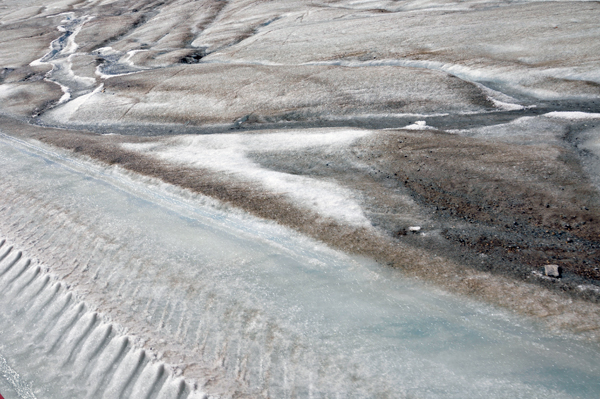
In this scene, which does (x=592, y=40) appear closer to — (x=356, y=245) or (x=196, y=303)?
(x=356, y=245)

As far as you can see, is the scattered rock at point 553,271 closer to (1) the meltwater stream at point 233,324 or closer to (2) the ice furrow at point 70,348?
(1) the meltwater stream at point 233,324

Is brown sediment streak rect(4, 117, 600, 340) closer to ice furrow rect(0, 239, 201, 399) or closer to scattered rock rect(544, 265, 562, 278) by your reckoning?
scattered rock rect(544, 265, 562, 278)

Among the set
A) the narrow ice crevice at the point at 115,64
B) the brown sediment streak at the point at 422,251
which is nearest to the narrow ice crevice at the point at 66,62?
the narrow ice crevice at the point at 115,64

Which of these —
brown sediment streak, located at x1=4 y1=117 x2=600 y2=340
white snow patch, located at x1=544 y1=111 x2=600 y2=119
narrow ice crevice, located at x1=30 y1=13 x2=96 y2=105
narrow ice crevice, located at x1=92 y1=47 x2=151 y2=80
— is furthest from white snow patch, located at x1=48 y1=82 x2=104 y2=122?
white snow patch, located at x1=544 y1=111 x2=600 y2=119

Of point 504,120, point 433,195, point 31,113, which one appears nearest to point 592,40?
point 504,120

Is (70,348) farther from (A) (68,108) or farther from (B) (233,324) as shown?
(A) (68,108)
